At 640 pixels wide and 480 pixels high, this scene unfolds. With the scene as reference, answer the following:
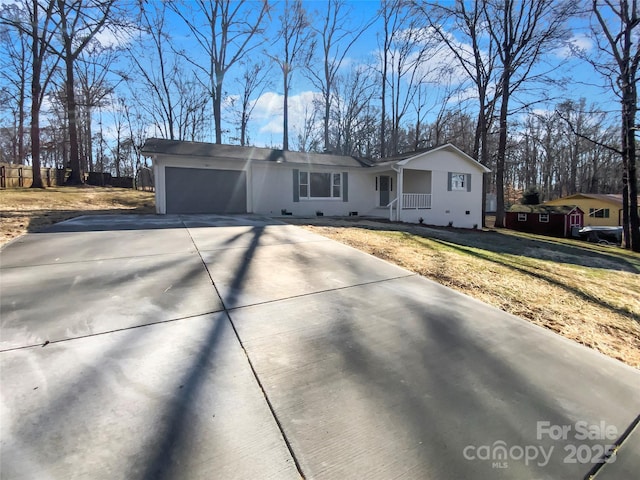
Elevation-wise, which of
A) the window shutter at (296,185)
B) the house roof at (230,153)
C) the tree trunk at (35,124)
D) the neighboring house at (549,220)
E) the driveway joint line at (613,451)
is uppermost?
the tree trunk at (35,124)

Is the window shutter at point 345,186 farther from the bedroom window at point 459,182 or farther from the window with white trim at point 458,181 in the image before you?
the window with white trim at point 458,181

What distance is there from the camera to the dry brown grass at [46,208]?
727cm

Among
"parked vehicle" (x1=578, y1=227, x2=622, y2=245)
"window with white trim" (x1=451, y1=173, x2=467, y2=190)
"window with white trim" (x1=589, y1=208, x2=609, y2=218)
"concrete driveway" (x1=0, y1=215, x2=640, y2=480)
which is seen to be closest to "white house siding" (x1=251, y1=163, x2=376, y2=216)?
"window with white trim" (x1=451, y1=173, x2=467, y2=190)

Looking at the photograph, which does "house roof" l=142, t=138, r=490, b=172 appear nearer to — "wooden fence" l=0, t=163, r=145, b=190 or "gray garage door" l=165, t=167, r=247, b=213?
"gray garage door" l=165, t=167, r=247, b=213

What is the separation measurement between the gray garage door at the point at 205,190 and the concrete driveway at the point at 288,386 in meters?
8.90

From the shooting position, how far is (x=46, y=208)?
38.6ft

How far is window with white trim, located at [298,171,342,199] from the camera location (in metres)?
14.7

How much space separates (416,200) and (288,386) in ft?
47.8

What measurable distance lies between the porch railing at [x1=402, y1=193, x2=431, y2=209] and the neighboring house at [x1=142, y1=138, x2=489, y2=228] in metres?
0.05

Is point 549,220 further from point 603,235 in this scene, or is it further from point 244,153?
point 244,153

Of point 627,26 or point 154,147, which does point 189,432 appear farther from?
point 627,26

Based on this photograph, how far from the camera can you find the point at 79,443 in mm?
1568

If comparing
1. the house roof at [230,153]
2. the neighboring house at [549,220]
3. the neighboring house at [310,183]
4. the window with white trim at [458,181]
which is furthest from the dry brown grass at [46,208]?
the neighboring house at [549,220]

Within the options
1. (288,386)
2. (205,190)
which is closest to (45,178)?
(205,190)
